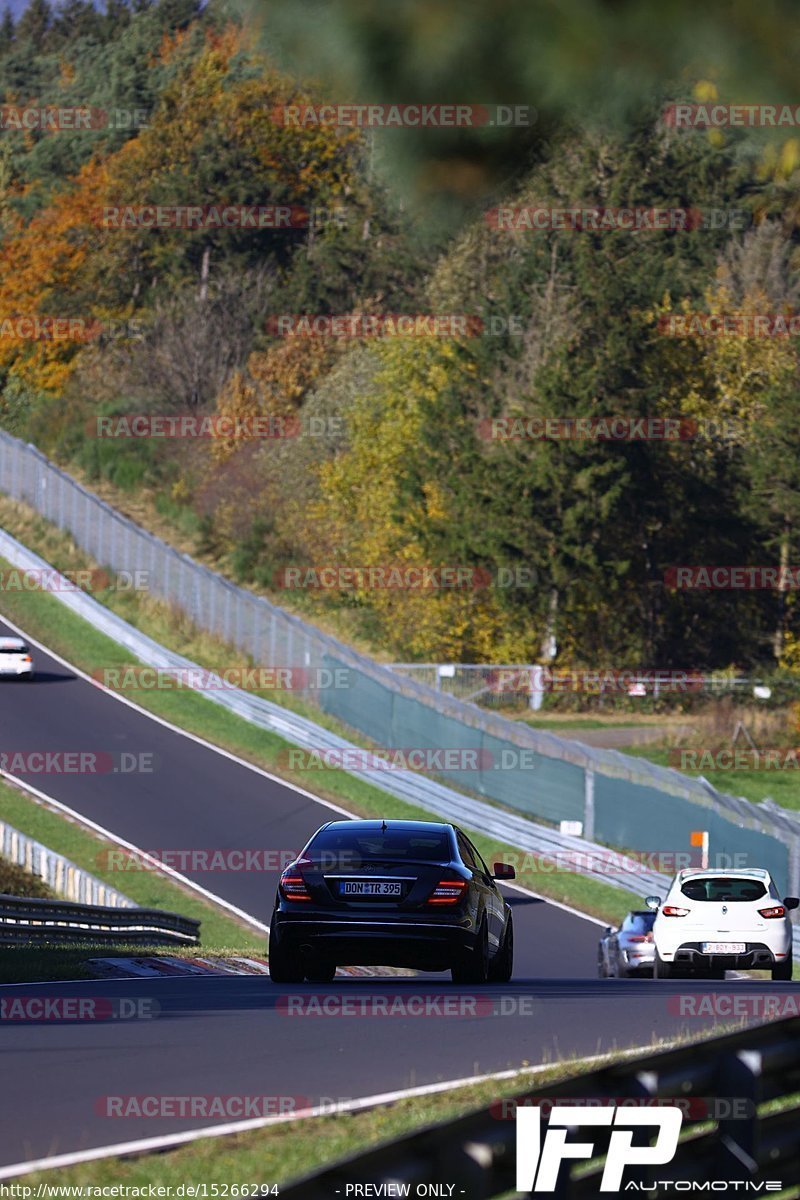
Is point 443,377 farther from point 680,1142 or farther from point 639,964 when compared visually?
point 680,1142

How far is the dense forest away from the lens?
216 feet

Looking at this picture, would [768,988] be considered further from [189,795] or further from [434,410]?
[434,410]

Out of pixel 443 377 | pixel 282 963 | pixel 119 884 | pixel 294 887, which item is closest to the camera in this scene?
pixel 294 887

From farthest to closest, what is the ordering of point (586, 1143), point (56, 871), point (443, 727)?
point (443, 727), point (56, 871), point (586, 1143)

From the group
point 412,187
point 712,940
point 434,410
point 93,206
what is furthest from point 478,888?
point 93,206

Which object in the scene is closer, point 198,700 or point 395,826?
point 395,826

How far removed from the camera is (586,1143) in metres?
6.72

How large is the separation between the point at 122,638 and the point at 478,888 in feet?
137

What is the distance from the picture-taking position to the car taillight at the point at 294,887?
49.0 feet

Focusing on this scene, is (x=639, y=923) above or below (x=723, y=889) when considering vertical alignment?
below

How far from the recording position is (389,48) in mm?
5551

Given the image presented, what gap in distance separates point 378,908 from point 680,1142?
303 inches

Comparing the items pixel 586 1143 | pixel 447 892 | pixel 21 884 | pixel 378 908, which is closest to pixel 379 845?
pixel 378 908

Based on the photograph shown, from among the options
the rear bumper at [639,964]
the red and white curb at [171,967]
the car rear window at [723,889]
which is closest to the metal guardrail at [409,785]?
the rear bumper at [639,964]
